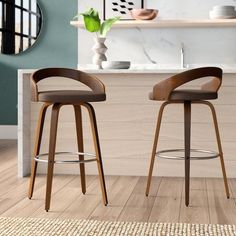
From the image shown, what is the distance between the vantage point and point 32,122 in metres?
4.43

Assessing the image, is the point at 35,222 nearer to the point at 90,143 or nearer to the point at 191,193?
the point at 191,193

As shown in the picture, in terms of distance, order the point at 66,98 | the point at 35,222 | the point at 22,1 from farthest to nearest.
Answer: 1. the point at 22,1
2. the point at 66,98
3. the point at 35,222

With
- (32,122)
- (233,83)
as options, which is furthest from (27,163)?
(233,83)

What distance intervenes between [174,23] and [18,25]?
1911 mm

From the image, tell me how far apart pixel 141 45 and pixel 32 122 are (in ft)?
7.44

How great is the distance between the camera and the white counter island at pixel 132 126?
168 inches

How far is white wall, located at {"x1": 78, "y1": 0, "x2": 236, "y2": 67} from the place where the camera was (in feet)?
20.4

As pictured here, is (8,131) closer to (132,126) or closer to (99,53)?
(99,53)

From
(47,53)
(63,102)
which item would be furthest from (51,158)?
(47,53)

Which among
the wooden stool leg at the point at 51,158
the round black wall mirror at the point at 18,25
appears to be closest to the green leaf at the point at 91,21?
the wooden stool leg at the point at 51,158

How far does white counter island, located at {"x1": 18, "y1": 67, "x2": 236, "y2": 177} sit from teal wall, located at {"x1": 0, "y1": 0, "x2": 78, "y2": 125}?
2355 millimetres

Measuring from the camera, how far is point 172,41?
631 centimetres

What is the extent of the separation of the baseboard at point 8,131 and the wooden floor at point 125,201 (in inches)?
98.6

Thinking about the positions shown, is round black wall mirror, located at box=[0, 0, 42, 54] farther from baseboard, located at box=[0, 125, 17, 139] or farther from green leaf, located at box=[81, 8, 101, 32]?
green leaf, located at box=[81, 8, 101, 32]
